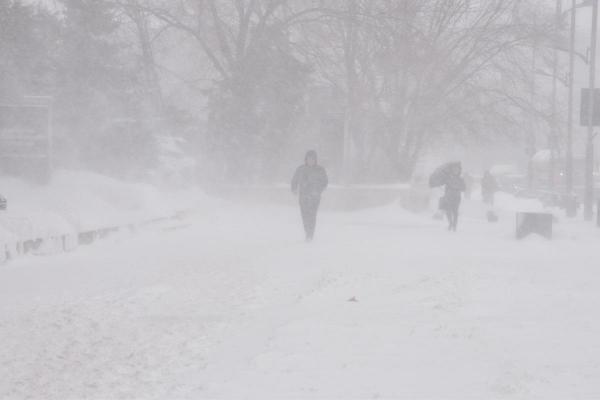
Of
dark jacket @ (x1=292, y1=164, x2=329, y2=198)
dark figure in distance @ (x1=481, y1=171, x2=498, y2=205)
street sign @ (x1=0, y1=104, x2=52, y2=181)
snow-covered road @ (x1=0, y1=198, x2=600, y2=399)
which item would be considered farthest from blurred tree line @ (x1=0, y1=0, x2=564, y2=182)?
snow-covered road @ (x1=0, y1=198, x2=600, y2=399)

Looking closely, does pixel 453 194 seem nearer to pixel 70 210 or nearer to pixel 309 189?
pixel 309 189

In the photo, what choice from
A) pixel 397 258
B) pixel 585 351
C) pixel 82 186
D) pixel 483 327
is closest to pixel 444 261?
pixel 397 258

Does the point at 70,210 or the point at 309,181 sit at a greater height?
the point at 309,181

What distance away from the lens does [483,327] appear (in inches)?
288

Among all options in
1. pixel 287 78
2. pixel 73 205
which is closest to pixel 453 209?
pixel 73 205

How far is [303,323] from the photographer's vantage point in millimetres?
7535

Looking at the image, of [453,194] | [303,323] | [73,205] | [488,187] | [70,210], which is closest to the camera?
[303,323]

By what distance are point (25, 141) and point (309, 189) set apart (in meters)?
5.56

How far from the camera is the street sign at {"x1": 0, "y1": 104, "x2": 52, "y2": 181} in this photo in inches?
629

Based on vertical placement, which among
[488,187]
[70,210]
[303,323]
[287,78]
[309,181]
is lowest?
[303,323]

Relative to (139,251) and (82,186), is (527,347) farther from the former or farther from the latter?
(82,186)

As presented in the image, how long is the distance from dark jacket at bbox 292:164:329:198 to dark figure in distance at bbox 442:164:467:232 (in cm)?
338

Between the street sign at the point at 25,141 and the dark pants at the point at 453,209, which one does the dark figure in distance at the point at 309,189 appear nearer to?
the dark pants at the point at 453,209

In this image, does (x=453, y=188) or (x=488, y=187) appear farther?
(x=488, y=187)
